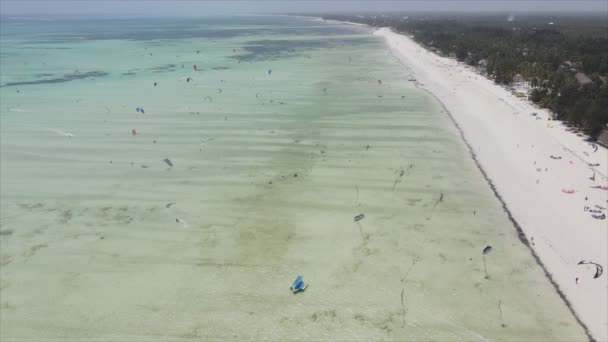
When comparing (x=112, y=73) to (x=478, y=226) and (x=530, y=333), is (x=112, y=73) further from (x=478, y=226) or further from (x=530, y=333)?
(x=530, y=333)

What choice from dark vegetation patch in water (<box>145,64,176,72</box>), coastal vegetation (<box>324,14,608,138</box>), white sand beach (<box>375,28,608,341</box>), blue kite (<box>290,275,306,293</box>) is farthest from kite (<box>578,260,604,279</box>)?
dark vegetation patch in water (<box>145,64,176,72</box>)

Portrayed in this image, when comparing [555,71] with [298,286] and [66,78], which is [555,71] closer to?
[298,286]

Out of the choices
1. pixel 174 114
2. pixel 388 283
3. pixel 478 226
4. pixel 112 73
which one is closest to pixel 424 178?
→ pixel 478 226

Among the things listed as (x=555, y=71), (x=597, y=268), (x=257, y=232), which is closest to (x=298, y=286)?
(x=257, y=232)

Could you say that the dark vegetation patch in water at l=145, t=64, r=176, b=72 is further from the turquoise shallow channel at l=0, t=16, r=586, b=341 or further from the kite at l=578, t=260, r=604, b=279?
the kite at l=578, t=260, r=604, b=279

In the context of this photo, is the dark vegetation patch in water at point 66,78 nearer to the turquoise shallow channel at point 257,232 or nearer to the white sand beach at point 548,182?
the turquoise shallow channel at point 257,232
